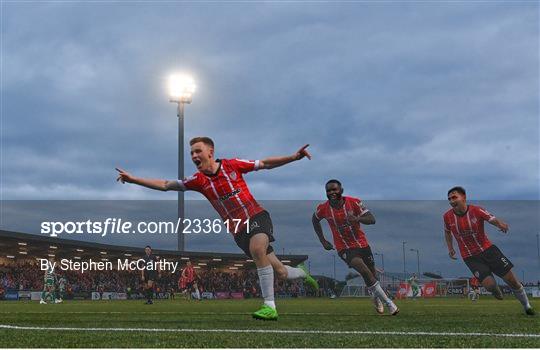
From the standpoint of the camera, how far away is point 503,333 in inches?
251

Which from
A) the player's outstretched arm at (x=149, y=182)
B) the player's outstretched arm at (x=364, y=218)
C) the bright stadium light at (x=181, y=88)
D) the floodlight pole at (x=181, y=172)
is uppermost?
the bright stadium light at (x=181, y=88)

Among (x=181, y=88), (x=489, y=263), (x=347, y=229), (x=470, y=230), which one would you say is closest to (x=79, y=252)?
(x=181, y=88)

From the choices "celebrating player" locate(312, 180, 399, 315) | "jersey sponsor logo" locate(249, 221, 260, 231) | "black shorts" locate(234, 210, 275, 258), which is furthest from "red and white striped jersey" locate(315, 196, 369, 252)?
"jersey sponsor logo" locate(249, 221, 260, 231)

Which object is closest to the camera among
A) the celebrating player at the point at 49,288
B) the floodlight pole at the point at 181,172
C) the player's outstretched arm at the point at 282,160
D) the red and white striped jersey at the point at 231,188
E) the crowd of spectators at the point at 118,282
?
the player's outstretched arm at the point at 282,160

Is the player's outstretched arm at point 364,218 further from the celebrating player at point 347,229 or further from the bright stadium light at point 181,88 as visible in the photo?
the bright stadium light at point 181,88

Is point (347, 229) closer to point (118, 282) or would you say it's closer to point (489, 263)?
point (489, 263)

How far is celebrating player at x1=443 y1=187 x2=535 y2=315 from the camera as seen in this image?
12.2 metres

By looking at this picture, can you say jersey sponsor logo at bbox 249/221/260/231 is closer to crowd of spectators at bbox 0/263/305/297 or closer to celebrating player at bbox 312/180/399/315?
celebrating player at bbox 312/180/399/315

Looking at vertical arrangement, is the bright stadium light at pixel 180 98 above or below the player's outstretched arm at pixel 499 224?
above

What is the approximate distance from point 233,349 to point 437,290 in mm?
55008

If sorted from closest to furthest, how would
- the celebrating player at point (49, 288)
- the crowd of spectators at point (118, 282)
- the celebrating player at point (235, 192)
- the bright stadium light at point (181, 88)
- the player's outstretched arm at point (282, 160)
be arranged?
the player's outstretched arm at point (282, 160)
the celebrating player at point (235, 192)
the celebrating player at point (49, 288)
the crowd of spectators at point (118, 282)
the bright stadium light at point (181, 88)

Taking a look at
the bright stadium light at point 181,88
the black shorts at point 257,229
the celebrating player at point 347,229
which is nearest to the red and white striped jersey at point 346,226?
the celebrating player at point 347,229

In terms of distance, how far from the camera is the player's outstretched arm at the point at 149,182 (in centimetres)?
→ 852

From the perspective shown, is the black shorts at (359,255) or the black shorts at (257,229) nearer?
the black shorts at (257,229)
